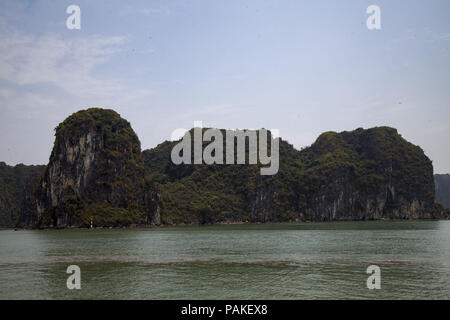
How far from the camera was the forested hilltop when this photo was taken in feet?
395

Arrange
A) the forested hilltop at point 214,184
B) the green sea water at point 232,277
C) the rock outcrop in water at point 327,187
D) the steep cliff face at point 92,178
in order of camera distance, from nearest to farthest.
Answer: the green sea water at point 232,277
the steep cliff face at point 92,178
the forested hilltop at point 214,184
the rock outcrop in water at point 327,187

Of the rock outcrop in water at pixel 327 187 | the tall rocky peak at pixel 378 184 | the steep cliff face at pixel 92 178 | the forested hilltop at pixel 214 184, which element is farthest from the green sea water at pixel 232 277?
the tall rocky peak at pixel 378 184

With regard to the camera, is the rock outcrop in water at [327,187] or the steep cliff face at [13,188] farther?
the rock outcrop in water at [327,187]

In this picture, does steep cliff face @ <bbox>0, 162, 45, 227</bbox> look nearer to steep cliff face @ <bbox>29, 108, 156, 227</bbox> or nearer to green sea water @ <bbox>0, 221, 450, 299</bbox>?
steep cliff face @ <bbox>29, 108, 156, 227</bbox>

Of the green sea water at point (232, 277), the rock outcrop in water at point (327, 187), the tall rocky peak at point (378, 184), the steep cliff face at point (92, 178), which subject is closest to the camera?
the green sea water at point (232, 277)

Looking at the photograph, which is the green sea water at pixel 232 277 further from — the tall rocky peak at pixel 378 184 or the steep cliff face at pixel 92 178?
the tall rocky peak at pixel 378 184

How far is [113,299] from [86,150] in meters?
110

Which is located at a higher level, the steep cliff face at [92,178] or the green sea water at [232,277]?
the steep cliff face at [92,178]

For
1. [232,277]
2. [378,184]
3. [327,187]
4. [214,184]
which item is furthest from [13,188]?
[232,277]

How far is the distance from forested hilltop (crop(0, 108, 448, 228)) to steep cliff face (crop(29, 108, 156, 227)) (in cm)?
27

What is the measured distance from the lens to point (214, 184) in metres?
178

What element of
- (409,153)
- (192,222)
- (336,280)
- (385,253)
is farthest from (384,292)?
(409,153)

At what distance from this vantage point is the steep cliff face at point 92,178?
377 ft

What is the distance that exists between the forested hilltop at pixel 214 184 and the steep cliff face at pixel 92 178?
274mm
